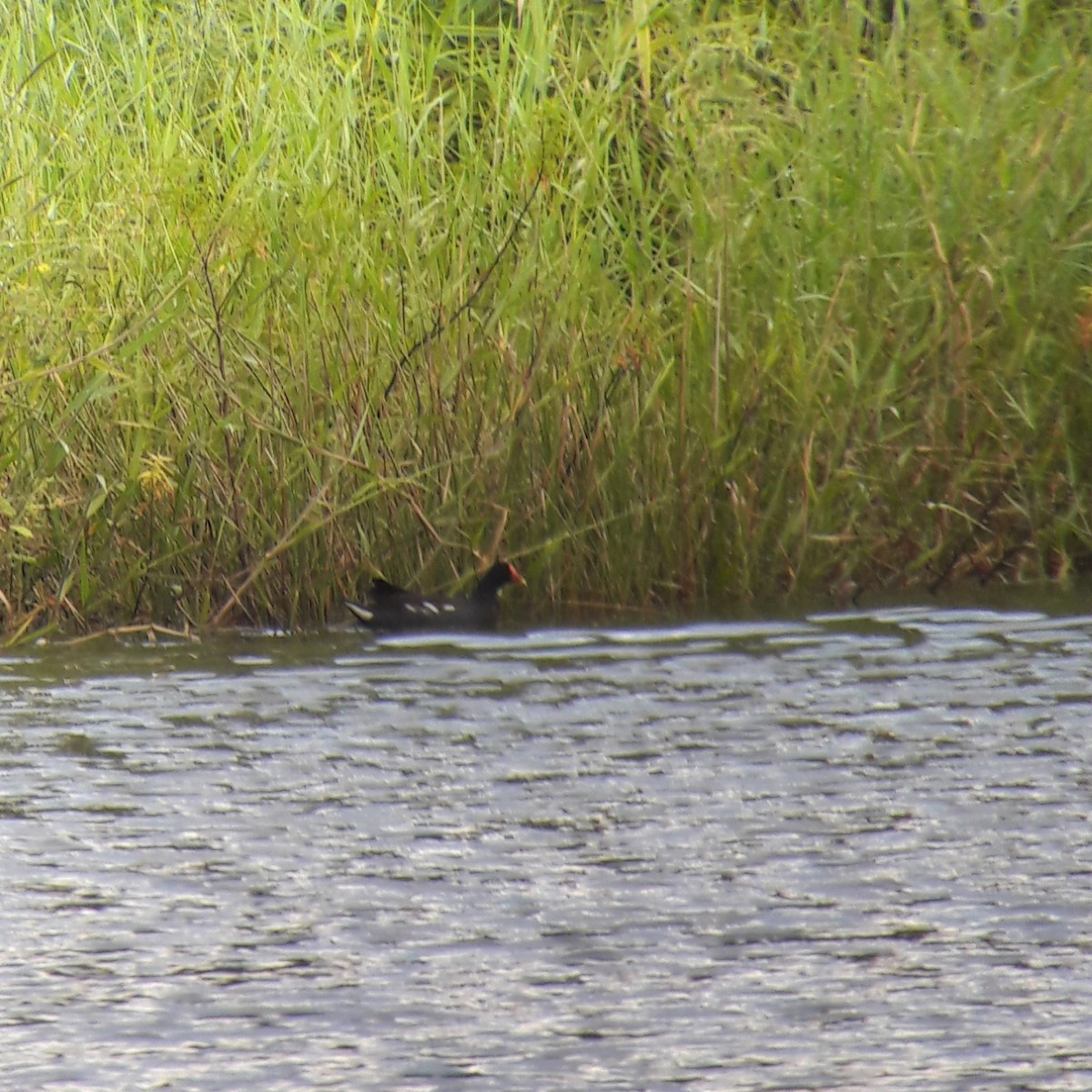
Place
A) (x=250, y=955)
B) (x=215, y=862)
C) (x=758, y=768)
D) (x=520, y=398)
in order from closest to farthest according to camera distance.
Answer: (x=250, y=955)
(x=215, y=862)
(x=758, y=768)
(x=520, y=398)

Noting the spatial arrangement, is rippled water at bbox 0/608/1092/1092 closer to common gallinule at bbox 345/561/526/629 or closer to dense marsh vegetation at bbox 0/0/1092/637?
common gallinule at bbox 345/561/526/629

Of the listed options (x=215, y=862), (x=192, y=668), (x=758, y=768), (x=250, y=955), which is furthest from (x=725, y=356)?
(x=250, y=955)

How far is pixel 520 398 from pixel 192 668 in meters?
1.62

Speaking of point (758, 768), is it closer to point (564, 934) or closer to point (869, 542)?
point (564, 934)

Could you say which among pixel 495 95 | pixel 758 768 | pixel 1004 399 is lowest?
pixel 758 768

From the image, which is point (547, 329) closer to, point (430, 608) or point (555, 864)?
point (430, 608)

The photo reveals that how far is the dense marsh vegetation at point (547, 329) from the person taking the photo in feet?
31.4

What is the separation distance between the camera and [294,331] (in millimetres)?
9805

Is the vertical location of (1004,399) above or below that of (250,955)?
above

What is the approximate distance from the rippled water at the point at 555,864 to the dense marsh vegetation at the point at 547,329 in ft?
2.30

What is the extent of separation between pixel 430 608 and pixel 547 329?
113 cm

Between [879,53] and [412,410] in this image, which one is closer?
[412,410]

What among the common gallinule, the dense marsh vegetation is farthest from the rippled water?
the dense marsh vegetation

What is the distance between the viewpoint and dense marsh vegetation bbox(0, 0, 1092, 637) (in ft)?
31.4
